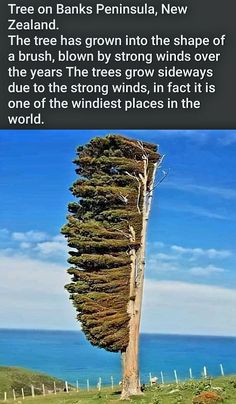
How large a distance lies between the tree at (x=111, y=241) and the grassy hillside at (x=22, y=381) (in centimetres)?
1969

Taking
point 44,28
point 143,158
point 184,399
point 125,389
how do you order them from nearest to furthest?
point 44,28, point 184,399, point 125,389, point 143,158

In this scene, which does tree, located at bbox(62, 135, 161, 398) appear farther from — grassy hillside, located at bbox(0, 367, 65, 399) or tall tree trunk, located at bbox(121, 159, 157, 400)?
grassy hillside, located at bbox(0, 367, 65, 399)

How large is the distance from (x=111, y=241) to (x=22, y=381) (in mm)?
28317

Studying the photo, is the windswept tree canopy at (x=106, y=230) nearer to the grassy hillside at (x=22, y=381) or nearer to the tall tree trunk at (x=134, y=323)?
the tall tree trunk at (x=134, y=323)

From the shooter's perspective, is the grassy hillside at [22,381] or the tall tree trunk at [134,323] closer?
the tall tree trunk at [134,323]

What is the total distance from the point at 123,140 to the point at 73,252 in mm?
6504

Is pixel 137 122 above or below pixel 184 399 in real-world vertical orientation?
above

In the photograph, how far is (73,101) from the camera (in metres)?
22.4

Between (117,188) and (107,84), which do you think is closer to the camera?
(107,84)

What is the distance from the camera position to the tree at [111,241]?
110 feet

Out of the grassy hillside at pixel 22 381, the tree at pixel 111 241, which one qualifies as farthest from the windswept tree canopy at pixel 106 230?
the grassy hillside at pixel 22 381

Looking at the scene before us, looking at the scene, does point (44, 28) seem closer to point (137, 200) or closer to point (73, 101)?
point (73, 101)

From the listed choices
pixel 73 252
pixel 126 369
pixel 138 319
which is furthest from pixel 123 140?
pixel 126 369

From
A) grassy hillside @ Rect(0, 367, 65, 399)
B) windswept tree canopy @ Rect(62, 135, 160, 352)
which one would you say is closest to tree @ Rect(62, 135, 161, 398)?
windswept tree canopy @ Rect(62, 135, 160, 352)
